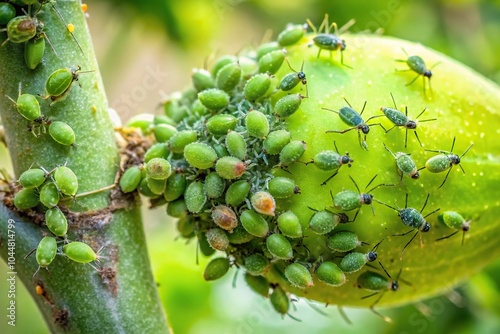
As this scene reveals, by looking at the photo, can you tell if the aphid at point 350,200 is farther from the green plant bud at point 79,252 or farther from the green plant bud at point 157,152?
the green plant bud at point 79,252

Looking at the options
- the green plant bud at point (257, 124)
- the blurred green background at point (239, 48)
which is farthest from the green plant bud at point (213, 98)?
the blurred green background at point (239, 48)

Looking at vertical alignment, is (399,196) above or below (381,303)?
above

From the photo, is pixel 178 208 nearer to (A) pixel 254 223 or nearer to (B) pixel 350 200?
(A) pixel 254 223

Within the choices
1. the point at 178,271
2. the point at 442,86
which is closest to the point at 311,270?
the point at 442,86

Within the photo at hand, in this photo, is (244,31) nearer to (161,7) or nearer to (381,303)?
(161,7)

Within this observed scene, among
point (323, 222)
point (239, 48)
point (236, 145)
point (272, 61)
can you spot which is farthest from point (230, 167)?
point (239, 48)

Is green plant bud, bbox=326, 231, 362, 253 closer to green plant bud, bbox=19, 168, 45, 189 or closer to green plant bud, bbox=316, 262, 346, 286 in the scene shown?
green plant bud, bbox=316, 262, 346, 286
